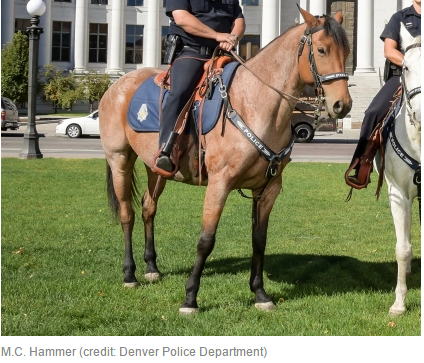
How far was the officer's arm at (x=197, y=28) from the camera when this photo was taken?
7.50 meters

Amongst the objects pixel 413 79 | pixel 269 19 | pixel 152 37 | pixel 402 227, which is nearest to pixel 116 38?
pixel 152 37

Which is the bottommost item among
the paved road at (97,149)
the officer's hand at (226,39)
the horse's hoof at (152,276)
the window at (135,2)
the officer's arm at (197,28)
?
the paved road at (97,149)

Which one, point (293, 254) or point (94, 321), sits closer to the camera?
point (94, 321)

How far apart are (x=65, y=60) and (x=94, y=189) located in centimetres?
5909

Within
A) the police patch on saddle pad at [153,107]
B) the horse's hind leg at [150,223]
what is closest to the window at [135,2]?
the horse's hind leg at [150,223]

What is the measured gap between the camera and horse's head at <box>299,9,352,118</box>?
22.0 feet

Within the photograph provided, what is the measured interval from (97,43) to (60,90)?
591 inches

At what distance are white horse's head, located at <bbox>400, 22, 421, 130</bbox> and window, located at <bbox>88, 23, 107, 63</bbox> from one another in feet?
230

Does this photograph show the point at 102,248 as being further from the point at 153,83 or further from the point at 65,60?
the point at 65,60

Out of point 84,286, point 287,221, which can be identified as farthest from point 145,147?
point 287,221

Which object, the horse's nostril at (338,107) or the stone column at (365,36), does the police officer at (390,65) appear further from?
the stone column at (365,36)

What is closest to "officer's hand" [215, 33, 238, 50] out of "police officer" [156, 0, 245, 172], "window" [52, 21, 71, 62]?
"police officer" [156, 0, 245, 172]

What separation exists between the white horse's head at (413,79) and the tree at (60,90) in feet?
180

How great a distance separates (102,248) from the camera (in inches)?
416
